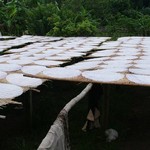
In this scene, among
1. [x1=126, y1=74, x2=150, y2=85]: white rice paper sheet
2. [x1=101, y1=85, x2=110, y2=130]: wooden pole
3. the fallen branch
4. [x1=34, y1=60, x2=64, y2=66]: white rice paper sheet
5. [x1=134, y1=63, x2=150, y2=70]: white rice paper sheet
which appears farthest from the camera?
[x1=34, y1=60, x2=64, y2=66]: white rice paper sheet

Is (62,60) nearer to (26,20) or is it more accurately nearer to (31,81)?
(31,81)

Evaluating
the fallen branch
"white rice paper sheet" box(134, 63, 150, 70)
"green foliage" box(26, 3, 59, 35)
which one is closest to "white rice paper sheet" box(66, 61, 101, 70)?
"white rice paper sheet" box(134, 63, 150, 70)

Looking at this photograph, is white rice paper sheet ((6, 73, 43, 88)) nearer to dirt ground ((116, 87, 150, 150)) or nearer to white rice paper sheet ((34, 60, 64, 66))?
white rice paper sheet ((34, 60, 64, 66))

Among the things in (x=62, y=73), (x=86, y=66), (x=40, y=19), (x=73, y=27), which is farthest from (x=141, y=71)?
(x=40, y=19)

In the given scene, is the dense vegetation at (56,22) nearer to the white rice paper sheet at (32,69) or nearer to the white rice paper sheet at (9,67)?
the white rice paper sheet at (9,67)

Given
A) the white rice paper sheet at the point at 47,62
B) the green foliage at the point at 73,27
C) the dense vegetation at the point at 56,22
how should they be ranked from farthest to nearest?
the dense vegetation at the point at 56,22
the green foliage at the point at 73,27
the white rice paper sheet at the point at 47,62

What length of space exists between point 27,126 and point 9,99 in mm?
2572

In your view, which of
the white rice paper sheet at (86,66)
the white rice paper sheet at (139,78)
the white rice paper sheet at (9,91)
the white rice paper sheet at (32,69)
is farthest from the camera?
the white rice paper sheet at (86,66)

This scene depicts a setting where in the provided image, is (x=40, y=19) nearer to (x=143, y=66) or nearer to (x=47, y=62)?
(x=47, y=62)

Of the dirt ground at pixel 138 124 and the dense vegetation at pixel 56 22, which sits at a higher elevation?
the dense vegetation at pixel 56 22

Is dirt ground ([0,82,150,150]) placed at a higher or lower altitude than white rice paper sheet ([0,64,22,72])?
lower

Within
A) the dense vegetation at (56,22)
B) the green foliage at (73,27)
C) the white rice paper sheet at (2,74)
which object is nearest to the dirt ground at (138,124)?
the white rice paper sheet at (2,74)

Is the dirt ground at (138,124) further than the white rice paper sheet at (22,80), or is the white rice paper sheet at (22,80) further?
the dirt ground at (138,124)

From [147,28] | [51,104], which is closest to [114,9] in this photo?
[147,28]
